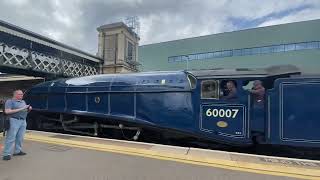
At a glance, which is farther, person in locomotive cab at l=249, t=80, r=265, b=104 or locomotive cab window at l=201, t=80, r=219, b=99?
locomotive cab window at l=201, t=80, r=219, b=99

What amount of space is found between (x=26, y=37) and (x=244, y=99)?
31.4 m

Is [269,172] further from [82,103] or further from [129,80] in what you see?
[82,103]

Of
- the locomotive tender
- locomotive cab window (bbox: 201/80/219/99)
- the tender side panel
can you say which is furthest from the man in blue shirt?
the tender side panel

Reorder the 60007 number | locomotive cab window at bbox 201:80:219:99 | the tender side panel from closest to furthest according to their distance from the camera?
the tender side panel → the 60007 number → locomotive cab window at bbox 201:80:219:99

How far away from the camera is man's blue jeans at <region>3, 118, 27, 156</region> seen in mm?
6551

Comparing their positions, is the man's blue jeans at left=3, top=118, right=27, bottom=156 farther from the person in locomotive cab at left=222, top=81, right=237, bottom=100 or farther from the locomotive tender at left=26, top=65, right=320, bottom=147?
the person in locomotive cab at left=222, top=81, right=237, bottom=100

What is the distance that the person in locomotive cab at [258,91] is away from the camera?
773 centimetres

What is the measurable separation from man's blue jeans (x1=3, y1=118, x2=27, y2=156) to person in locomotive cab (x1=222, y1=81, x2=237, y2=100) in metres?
5.12

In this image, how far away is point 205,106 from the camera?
8344 millimetres

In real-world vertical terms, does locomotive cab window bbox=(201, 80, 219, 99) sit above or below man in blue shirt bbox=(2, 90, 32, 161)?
above

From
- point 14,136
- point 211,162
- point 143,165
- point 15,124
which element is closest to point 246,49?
point 211,162

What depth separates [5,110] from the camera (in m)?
6.61

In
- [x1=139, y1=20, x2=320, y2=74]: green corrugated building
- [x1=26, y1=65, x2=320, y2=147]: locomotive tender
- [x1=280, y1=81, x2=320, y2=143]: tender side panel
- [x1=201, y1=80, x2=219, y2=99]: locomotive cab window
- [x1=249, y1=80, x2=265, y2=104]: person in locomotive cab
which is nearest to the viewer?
[x1=280, y1=81, x2=320, y2=143]: tender side panel

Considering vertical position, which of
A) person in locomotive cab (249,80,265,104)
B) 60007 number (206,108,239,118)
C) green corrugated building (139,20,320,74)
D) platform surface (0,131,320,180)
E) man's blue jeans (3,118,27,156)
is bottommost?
platform surface (0,131,320,180)
